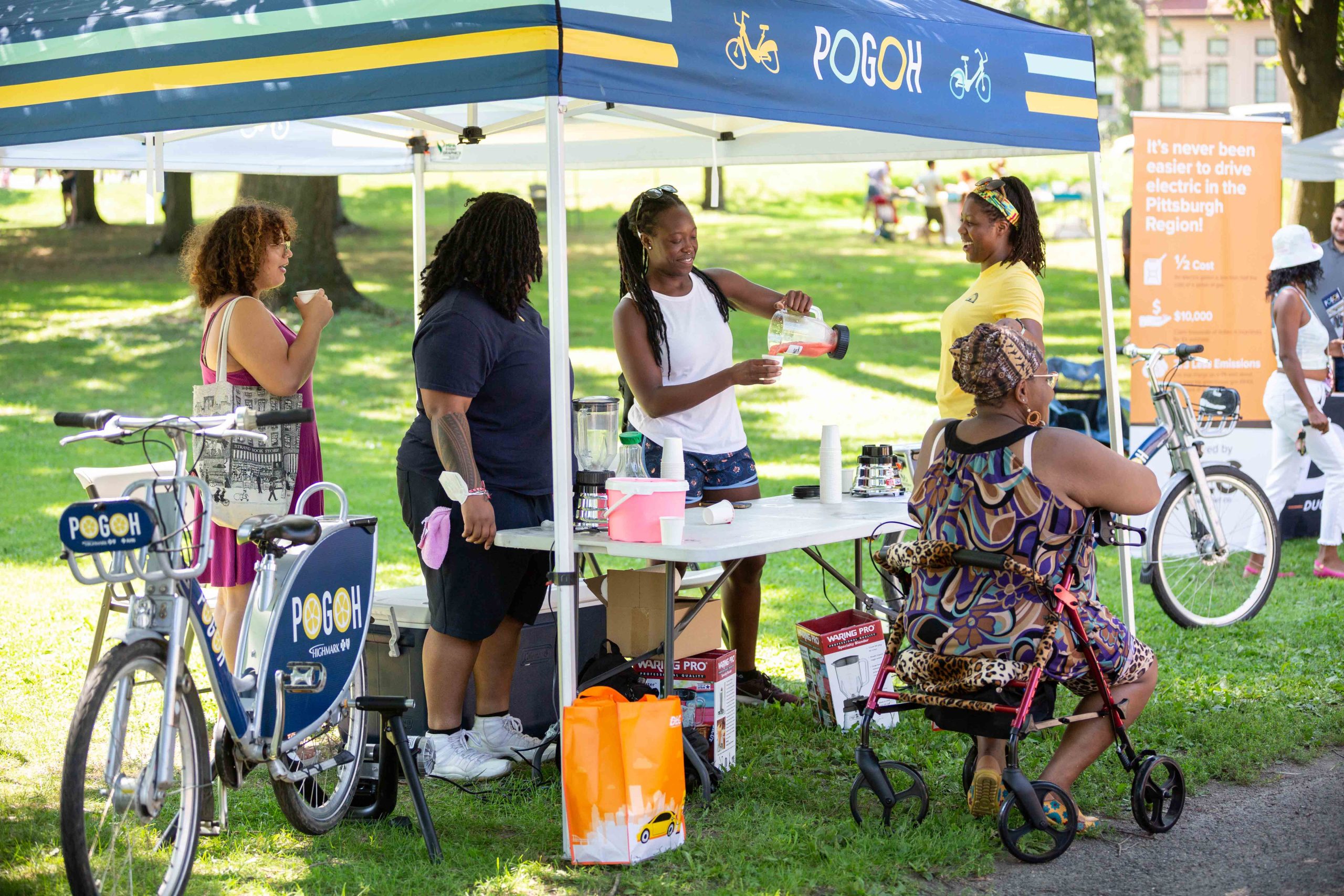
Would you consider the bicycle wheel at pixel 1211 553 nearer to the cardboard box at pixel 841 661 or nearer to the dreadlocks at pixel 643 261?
the cardboard box at pixel 841 661

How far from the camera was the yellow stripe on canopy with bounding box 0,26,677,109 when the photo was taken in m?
3.33

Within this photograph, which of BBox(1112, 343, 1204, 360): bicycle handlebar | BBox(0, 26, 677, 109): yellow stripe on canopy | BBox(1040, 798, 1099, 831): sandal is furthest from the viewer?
BBox(1112, 343, 1204, 360): bicycle handlebar

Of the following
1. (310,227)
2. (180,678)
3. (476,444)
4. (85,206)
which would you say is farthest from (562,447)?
(85,206)

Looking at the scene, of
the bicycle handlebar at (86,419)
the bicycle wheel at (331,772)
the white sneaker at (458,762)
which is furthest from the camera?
the white sneaker at (458,762)

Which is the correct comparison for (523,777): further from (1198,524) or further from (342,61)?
(1198,524)

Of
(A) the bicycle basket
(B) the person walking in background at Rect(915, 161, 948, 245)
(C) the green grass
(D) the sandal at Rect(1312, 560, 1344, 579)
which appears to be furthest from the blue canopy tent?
(B) the person walking in background at Rect(915, 161, 948, 245)

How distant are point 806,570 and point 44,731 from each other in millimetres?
4185

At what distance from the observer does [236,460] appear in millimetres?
4344

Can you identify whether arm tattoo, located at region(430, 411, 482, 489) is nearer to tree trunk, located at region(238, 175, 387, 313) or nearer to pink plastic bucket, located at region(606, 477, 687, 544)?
pink plastic bucket, located at region(606, 477, 687, 544)

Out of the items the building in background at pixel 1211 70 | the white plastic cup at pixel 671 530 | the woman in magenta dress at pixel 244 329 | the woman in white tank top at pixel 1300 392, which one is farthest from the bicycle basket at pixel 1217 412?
the building in background at pixel 1211 70

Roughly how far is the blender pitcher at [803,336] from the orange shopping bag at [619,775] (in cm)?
138

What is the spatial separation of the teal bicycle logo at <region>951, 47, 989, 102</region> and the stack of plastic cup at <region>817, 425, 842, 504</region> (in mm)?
1186

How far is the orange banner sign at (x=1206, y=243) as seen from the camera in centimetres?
761

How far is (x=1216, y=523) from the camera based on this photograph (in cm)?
608
